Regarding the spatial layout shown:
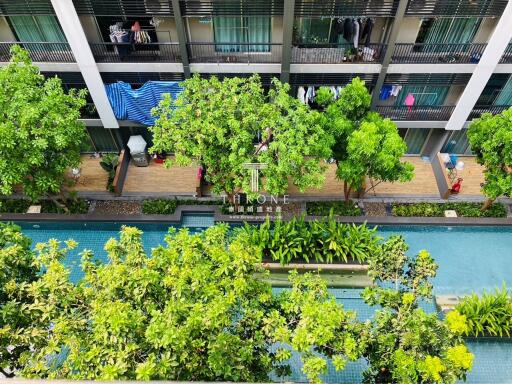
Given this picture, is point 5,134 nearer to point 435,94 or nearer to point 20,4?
point 20,4

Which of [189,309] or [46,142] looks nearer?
[189,309]

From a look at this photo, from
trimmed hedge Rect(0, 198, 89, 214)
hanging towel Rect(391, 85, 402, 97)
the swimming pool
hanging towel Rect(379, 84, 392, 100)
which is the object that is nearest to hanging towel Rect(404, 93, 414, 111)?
hanging towel Rect(391, 85, 402, 97)

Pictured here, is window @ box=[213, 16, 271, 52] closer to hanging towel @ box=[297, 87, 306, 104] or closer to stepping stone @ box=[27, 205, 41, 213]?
hanging towel @ box=[297, 87, 306, 104]

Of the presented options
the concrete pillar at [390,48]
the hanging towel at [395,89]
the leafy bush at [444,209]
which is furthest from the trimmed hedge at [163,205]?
the hanging towel at [395,89]

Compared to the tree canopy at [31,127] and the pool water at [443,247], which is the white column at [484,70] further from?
the tree canopy at [31,127]

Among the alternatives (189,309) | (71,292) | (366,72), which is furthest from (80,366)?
(366,72)

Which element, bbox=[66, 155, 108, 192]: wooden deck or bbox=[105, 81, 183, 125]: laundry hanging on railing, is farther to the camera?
bbox=[66, 155, 108, 192]: wooden deck
